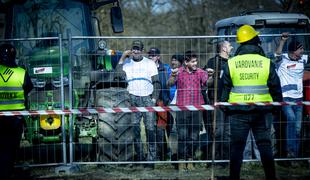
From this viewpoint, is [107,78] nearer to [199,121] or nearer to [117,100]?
[117,100]

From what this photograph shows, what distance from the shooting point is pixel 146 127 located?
966 cm

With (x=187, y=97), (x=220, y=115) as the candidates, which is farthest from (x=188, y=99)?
(x=220, y=115)

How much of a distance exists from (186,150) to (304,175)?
6.56ft

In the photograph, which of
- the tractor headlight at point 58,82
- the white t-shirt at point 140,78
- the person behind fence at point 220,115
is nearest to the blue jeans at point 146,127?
the white t-shirt at point 140,78

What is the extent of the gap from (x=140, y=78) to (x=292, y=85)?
2.63 meters

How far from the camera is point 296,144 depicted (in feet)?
32.0

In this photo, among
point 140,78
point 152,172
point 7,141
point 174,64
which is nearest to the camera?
point 7,141

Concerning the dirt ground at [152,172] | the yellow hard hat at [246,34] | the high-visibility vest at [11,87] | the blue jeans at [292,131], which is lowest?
the dirt ground at [152,172]

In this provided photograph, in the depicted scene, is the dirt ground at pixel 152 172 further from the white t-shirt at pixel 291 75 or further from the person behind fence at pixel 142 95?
the white t-shirt at pixel 291 75

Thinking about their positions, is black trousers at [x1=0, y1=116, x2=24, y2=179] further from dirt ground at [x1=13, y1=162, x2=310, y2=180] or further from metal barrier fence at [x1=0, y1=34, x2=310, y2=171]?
metal barrier fence at [x1=0, y1=34, x2=310, y2=171]

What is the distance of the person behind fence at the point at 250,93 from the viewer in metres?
7.64

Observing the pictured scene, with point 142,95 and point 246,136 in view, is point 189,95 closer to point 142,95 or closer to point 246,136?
point 142,95

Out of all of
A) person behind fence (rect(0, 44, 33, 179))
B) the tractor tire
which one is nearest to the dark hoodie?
the tractor tire

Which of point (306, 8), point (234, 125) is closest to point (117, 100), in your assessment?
point (234, 125)
